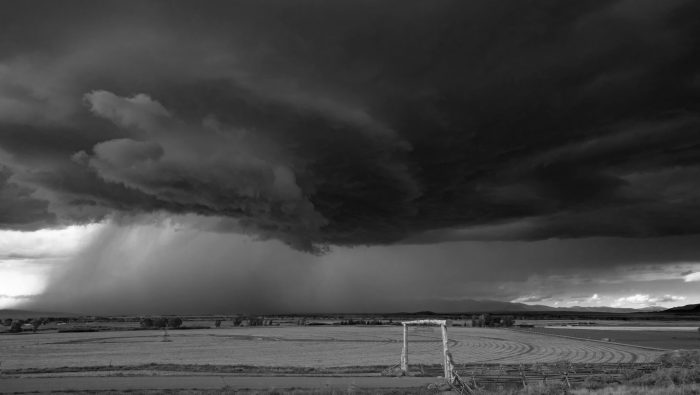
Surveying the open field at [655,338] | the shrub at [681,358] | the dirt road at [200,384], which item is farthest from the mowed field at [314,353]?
the dirt road at [200,384]

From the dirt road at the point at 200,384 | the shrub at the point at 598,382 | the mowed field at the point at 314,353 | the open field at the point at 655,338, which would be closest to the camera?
the shrub at the point at 598,382

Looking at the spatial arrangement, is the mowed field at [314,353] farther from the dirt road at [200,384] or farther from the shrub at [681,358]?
the dirt road at [200,384]

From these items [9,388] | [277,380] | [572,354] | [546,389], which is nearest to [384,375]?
[277,380]

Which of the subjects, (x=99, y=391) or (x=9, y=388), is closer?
(x=99, y=391)

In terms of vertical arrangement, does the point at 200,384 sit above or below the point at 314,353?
above

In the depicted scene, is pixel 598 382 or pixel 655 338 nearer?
pixel 598 382

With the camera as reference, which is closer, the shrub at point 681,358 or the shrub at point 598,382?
the shrub at point 598,382

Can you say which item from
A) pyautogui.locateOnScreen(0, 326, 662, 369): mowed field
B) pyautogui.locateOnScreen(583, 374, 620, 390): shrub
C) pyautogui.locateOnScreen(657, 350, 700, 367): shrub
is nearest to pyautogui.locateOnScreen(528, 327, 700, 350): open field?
pyautogui.locateOnScreen(0, 326, 662, 369): mowed field

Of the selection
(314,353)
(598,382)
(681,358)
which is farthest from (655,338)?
(598,382)

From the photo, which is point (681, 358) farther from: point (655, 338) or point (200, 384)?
point (655, 338)

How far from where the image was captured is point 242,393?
29.2 m

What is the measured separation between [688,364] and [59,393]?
138 feet

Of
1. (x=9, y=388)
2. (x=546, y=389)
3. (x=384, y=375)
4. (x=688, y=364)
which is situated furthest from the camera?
(x=384, y=375)

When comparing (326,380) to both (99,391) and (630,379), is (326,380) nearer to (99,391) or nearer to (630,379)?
(99,391)
